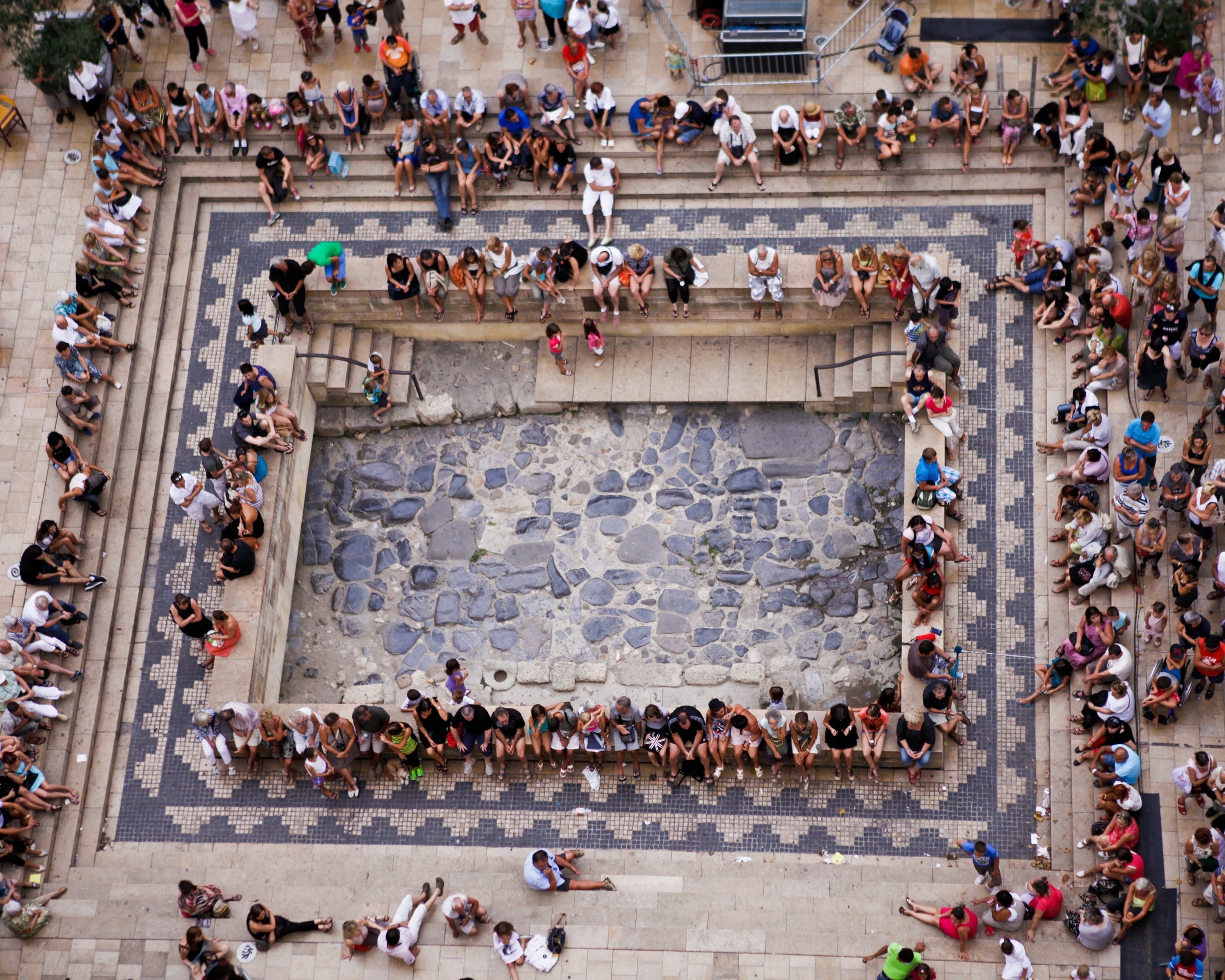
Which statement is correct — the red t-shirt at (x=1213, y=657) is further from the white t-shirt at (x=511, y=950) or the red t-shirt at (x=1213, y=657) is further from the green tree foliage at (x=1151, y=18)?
the green tree foliage at (x=1151, y=18)

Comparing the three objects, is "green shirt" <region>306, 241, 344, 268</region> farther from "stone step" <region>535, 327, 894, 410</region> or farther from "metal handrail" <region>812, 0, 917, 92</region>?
"metal handrail" <region>812, 0, 917, 92</region>

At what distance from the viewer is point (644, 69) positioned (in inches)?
1104

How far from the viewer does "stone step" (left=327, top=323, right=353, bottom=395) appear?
26.3 meters

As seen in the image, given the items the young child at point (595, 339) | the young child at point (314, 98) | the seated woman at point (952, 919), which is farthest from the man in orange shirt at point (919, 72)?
the seated woman at point (952, 919)

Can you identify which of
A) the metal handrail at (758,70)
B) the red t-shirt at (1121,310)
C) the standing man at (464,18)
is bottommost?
the red t-shirt at (1121,310)

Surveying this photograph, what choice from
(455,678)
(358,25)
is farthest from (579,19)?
(455,678)

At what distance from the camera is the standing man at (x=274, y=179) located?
26.9 m

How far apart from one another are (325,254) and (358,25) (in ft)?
15.9

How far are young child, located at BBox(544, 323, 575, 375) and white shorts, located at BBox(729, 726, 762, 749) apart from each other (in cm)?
713

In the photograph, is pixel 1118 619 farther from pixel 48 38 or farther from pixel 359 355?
pixel 48 38

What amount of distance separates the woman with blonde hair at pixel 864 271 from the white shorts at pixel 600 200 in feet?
13.8

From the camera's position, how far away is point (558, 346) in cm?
2611

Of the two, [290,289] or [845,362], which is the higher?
[290,289]

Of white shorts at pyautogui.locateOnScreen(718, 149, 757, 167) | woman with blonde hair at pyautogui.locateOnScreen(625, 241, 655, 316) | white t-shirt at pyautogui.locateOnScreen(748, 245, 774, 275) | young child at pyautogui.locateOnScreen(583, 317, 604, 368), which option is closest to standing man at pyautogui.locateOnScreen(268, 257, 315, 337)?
young child at pyautogui.locateOnScreen(583, 317, 604, 368)
